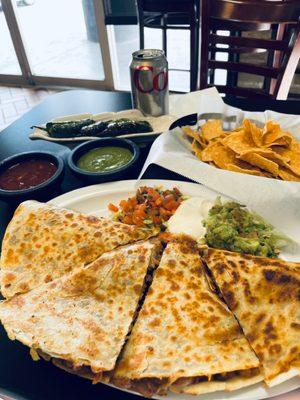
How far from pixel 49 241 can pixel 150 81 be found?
131 cm

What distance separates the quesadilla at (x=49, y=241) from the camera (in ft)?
4.73

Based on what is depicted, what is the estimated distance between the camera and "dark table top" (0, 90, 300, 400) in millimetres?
1029

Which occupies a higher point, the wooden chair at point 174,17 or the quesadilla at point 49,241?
the wooden chair at point 174,17

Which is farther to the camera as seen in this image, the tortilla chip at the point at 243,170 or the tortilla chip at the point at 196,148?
the tortilla chip at the point at 196,148

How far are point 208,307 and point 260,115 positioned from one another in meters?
1.51

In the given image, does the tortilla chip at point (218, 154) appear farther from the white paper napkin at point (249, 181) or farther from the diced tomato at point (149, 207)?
the diced tomato at point (149, 207)

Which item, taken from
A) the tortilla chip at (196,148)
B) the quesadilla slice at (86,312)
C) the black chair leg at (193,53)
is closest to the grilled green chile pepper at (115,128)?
the tortilla chip at (196,148)

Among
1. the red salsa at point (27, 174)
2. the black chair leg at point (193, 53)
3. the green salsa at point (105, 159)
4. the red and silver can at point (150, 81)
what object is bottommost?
the black chair leg at point (193, 53)

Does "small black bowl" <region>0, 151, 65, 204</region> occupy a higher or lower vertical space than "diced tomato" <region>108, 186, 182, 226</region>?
higher

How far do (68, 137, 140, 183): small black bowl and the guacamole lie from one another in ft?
1.74

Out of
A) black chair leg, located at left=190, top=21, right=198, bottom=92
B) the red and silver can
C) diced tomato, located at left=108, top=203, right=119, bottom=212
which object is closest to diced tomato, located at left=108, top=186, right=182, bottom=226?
diced tomato, located at left=108, top=203, right=119, bottom=212

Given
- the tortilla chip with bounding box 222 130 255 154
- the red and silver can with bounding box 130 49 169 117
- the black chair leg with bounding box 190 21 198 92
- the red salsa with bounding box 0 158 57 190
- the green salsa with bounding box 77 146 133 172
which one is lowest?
the black chair leg with bounding box 190 21 198 92

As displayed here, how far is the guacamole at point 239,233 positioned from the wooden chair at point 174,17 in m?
2.45

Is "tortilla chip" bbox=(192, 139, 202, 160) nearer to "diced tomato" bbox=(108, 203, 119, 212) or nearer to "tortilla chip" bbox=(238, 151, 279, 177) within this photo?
"tortilla chip" bbox=(238, 151, 279, 177)
